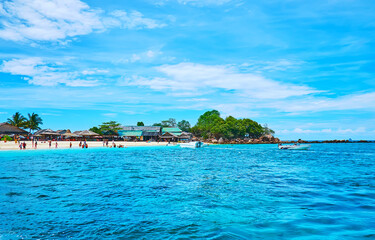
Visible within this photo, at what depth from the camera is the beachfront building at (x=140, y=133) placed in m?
88.8

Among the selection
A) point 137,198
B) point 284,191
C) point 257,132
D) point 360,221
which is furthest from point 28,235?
point 257,132

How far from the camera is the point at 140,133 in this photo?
8869 centimetres

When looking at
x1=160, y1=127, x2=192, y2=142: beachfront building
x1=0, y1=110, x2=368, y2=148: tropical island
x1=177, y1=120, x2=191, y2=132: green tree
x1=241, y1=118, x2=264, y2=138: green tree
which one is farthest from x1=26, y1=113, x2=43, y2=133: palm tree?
x1=241, y1=118, x2=264, y2=138: green tree

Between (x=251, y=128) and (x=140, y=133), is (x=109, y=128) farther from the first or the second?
(x=251, y=128)

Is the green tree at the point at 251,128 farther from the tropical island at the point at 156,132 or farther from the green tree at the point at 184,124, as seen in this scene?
the green tree at the point at 184,124

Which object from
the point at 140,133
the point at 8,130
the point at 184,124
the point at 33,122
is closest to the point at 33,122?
the point at 33,122

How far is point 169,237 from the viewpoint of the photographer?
19.9 feet

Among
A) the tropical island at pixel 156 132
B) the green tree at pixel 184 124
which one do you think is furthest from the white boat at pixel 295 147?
the green tree at pixel 184 124

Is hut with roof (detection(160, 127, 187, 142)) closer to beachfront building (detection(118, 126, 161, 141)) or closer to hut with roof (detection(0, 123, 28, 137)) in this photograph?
beachfront building (detection(118, 126, 161, 141))

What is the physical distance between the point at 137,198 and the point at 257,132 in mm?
107416

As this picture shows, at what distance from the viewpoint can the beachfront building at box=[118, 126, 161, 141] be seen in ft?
291

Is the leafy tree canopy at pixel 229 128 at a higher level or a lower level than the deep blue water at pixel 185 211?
higher

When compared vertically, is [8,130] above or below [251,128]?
below

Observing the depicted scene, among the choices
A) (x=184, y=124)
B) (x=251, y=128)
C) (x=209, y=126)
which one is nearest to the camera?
(x=209, y=126)
